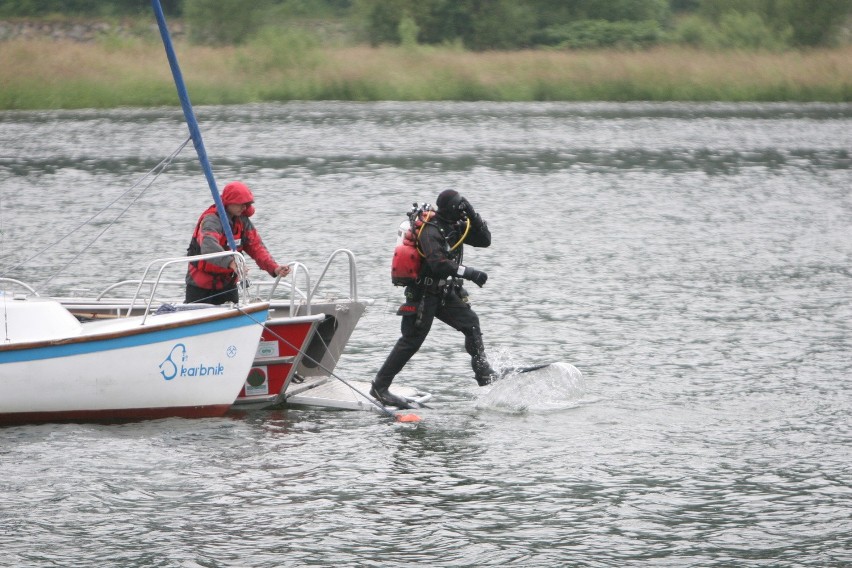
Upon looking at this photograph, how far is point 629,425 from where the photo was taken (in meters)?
11.7

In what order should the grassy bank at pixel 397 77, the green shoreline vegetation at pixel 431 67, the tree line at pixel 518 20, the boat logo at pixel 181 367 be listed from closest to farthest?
the boat logo at pixel 181 367
the grassy bank at pixel 397 77
the green shoreline vegetation at pixel 431 67
the tree line at pixel 518 20

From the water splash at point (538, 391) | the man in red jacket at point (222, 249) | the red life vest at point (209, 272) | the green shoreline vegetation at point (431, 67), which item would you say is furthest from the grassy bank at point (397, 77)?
the water splash at point (538, 391)

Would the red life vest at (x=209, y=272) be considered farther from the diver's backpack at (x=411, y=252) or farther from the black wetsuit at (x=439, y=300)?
the black wetsuit at (x=439, y=300)

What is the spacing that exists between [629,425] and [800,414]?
1.58 m

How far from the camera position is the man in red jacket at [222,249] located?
37.9ft

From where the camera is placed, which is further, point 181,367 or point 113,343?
point 181,367

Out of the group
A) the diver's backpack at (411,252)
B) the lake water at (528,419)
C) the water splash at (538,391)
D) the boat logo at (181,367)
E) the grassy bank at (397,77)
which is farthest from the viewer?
the grassy bank at (397,77)

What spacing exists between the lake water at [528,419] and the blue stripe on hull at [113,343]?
0.68 m

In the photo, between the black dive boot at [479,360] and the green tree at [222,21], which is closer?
the black dive boot at [479,360]

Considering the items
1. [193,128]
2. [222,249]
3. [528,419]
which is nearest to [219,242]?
[222,249]

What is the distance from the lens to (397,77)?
50.7 metres

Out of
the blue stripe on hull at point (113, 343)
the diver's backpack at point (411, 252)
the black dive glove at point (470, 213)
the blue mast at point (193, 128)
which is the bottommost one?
the blue stripe on hull at point (113, 343)

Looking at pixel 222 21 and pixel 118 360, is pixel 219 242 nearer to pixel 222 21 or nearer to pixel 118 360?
pixel 118 360

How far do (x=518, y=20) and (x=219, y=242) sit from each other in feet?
198
